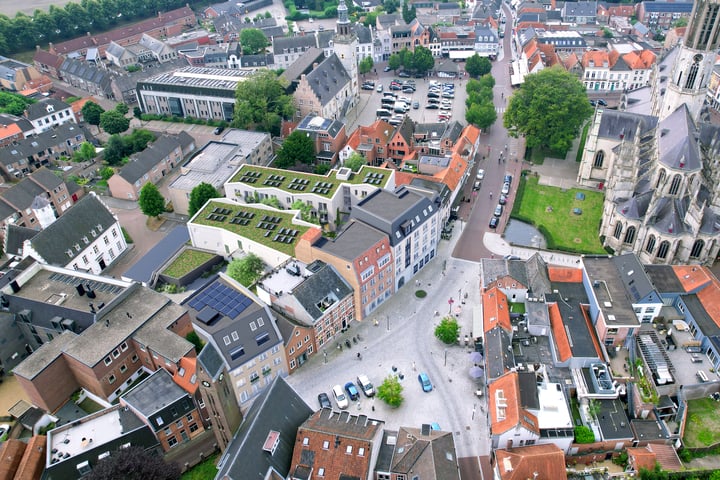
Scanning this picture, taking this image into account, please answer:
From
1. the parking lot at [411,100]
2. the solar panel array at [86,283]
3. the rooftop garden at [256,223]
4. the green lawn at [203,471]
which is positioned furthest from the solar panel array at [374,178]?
the green lawn at [203,471]

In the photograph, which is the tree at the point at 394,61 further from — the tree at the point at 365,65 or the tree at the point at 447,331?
the tree at the point at 447,331

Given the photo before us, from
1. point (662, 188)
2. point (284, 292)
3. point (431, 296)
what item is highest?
point (662, 188)

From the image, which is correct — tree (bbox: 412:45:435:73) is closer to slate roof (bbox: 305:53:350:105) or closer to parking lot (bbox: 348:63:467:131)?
parking lot (bbox: 348:63:467:131)

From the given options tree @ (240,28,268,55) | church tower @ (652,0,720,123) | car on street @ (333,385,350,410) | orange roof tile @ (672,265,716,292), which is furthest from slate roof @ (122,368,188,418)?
tree @ (240,28,268,55)

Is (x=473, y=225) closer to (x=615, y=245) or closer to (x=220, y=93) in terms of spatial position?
(x=615, y=245)

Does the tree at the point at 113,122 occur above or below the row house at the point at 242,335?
above

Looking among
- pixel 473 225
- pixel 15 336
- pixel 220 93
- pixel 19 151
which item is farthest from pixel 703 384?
pixel 19 151
